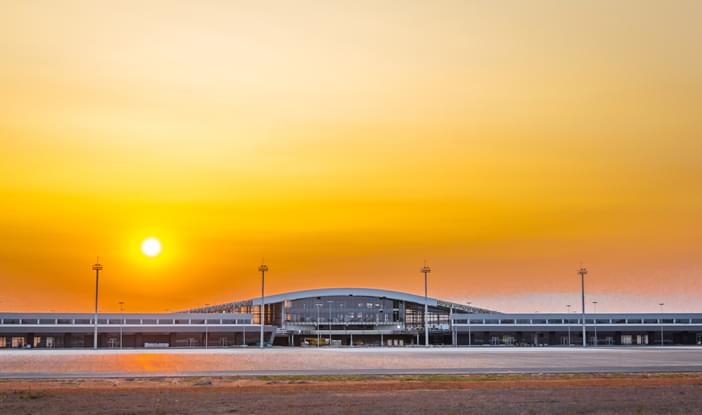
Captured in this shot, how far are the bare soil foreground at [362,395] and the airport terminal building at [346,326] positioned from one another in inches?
4220

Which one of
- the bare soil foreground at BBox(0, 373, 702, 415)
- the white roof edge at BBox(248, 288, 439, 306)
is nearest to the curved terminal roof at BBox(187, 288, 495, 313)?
the white roof edge at BBox(248, 288, 439, 306)

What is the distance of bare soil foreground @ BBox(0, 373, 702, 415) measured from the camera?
34.2 meters

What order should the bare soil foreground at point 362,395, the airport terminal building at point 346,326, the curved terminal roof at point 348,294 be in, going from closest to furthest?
1. the bare soil foreground at point 362,395
2. the airport terminal building at point 346,326
3. the curved terminal roof at point 348,294

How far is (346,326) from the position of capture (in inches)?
7564

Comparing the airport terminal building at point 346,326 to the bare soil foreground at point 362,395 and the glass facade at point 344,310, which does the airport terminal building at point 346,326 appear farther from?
the bare soil foreground at point 362,395

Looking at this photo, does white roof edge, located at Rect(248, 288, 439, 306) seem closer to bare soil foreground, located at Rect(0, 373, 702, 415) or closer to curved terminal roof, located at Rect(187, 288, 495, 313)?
curved terminal roof, located at Rect(187, 288, 495, 313)

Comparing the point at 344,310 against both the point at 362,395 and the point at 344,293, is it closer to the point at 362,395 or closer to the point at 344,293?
the point at 344,293

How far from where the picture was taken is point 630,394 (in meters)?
40.4

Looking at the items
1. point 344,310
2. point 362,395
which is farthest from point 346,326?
point 362,395

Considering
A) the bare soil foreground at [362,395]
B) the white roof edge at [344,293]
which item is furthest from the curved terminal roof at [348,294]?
the bare soil foreground at [362,395]

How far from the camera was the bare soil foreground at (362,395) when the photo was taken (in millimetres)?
34188

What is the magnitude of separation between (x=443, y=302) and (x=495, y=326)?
16390 millimetres

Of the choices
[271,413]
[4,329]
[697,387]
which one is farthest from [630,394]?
[4,329]

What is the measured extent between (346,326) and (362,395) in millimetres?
153431
